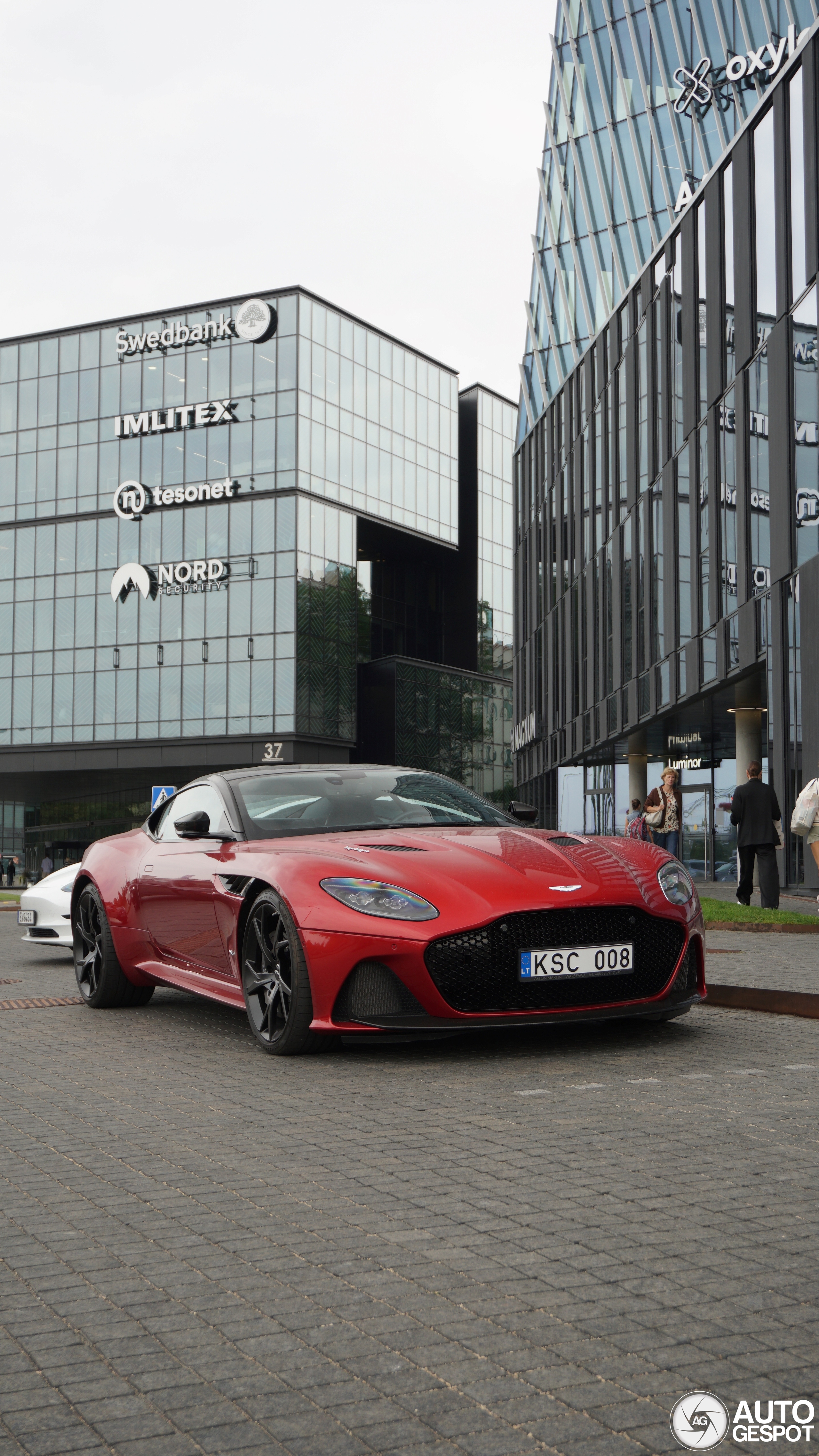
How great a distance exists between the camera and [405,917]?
550 cm

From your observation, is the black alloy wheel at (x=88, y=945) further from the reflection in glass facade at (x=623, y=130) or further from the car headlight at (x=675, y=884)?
the reflection in glass facade at (x=623, y=130)

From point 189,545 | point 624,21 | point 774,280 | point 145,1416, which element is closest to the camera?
point 145,1416

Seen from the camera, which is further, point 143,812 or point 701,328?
point 143,812

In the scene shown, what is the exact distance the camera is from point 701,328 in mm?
26516

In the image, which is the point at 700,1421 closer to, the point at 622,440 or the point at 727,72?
the point at 727,72

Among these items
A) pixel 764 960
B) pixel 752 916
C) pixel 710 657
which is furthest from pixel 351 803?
pixel 710 657

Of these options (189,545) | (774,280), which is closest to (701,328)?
(774,280)

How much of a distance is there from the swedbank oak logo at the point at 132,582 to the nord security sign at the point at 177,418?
573cm

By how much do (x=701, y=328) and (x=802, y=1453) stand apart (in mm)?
Result: 26449

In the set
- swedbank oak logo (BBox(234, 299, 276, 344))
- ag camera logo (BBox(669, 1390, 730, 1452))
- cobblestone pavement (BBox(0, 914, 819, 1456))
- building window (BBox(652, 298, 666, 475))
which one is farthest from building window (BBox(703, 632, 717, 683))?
swedbank oak logo (BBox(234, 299, 276, 344))

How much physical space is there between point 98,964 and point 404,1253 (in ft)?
17.6

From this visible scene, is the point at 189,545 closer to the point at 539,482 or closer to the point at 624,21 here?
the point at 539,482

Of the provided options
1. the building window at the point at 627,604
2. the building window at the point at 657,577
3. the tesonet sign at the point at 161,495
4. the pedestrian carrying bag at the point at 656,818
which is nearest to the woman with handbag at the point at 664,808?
the pedestrian carrying bag at the point at 656,818

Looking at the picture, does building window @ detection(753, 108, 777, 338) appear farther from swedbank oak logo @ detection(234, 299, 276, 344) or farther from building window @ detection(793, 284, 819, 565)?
swedbank oak logo @ detection(234, 299, 276, 344)
